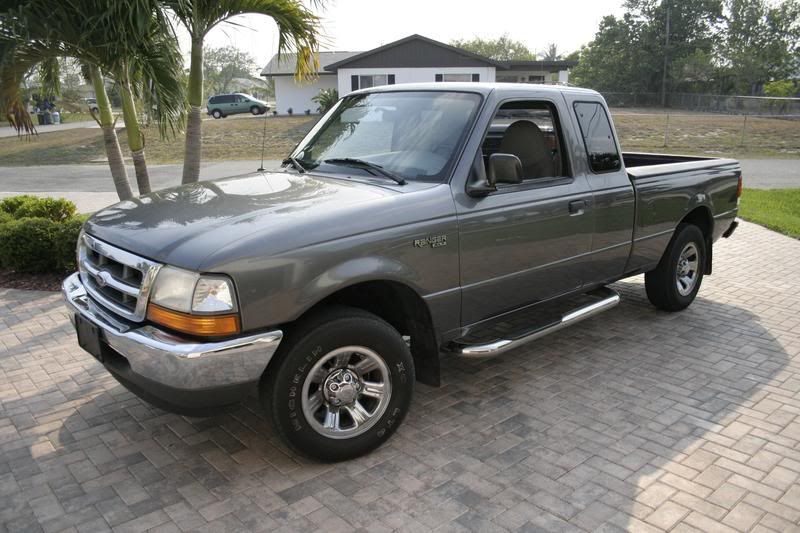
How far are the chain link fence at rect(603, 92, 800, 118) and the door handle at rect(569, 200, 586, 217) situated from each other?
34.7m

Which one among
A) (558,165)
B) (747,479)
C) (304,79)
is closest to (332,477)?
(747,479)

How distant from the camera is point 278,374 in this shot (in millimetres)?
3314

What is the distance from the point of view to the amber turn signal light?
3.11m

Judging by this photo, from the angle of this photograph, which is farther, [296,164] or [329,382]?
[296,164]

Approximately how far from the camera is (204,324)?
3.12 metres

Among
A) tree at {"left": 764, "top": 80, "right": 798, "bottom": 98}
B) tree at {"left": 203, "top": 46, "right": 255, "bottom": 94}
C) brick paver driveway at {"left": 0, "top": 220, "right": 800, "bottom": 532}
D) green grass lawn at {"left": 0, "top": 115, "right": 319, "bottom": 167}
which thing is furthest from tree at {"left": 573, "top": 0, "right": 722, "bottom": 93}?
brick paver driveway at {"left": 0, "top": 220, "right": 800, "bottom": 532}

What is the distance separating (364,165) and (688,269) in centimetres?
378

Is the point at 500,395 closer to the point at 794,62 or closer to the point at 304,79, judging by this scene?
the point at 304,79

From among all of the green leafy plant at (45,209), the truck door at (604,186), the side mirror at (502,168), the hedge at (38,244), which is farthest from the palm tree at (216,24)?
the side mirror at (502,168)

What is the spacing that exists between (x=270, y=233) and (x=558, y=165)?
249 cm

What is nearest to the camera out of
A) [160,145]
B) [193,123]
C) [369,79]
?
[193,123]

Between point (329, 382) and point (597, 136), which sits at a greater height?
point (597, 136)

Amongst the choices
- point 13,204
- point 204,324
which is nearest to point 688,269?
point 204,324

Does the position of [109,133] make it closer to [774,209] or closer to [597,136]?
[597,136]
